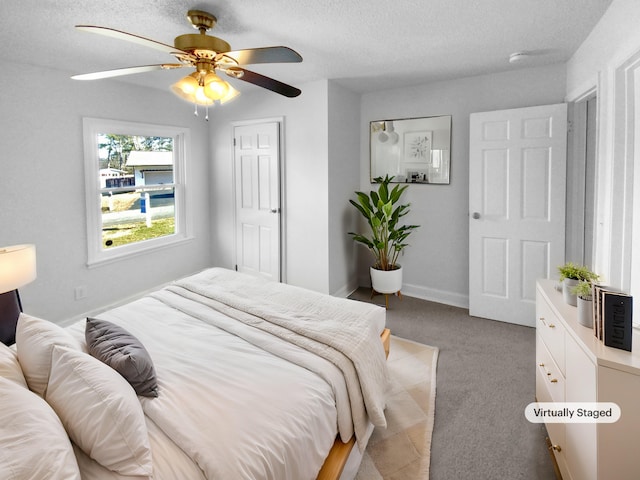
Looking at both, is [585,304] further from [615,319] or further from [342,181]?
[342,181]

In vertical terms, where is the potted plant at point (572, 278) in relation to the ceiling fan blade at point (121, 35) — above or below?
below

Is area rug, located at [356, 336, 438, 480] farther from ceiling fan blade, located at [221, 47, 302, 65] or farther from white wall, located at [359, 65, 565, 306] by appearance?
ceiling fan blade, located at [221, 47, 302, 65]

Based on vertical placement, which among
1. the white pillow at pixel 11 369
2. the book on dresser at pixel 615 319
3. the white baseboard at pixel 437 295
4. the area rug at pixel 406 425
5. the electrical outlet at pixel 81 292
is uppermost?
the book on dresser at pixel 615 319

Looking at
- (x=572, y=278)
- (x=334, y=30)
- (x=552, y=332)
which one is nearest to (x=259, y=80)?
(x=334, y=30)

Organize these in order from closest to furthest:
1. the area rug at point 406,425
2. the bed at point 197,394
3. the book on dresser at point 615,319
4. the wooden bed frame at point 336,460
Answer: the bed at point 197,394, the book on dresser at point 615,319, the wooden bed frame at point 336,460, the area rug at point 406,425

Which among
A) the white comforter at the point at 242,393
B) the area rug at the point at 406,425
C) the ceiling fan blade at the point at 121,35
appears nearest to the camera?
the white comforter at the point at 242,393

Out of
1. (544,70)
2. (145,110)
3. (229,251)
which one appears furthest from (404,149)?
(145,110)

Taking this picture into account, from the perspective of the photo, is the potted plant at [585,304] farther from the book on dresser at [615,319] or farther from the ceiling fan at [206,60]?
the ceiling fan at [206,60]

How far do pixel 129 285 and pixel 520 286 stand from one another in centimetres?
402

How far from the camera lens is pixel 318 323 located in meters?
2.02

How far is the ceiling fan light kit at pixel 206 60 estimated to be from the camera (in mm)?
1838

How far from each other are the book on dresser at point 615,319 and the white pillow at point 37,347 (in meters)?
2.01

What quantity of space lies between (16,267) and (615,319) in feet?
9.38

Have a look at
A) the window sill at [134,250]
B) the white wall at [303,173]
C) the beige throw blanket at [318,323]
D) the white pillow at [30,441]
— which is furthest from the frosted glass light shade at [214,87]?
the window sill at [134,250]
